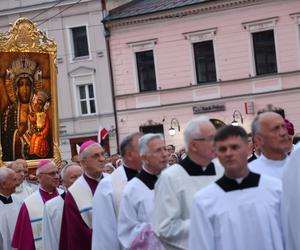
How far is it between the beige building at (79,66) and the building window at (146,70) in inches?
56.1

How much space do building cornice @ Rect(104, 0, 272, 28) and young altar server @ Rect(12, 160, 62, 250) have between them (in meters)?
22.4

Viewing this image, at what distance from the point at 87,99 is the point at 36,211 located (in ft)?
84.6

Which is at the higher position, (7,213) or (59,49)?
(59,49)

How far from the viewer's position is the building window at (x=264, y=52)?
1284 inches

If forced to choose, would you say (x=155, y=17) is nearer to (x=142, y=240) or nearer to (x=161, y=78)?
(x=161, y=78)

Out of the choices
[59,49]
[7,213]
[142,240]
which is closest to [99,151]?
[142,240]

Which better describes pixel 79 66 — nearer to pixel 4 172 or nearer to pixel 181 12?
pixel 181 12

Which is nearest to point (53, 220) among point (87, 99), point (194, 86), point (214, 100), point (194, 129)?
point (194, 129)

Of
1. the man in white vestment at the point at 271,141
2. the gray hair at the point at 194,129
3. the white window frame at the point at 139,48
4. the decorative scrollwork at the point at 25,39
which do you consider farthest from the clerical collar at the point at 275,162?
the white window frame at the point at 139,48

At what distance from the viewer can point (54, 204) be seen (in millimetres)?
10320

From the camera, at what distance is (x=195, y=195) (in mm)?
6445

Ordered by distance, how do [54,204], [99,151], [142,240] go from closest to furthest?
[142,240] < [99,151] < [54,204]

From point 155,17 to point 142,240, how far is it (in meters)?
27.3

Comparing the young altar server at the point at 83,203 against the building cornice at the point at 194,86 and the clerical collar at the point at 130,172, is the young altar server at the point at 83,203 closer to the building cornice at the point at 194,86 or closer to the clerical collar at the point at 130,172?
the clerical collar at the point at 130,172
